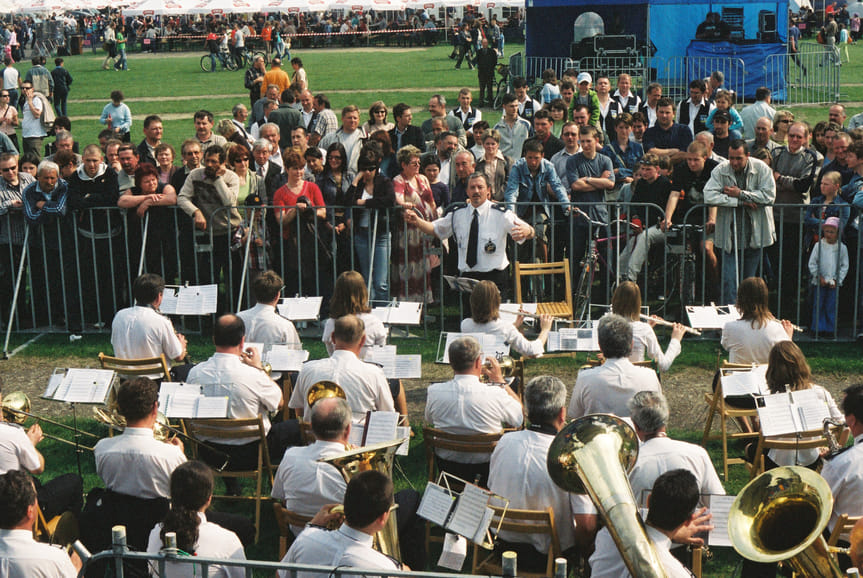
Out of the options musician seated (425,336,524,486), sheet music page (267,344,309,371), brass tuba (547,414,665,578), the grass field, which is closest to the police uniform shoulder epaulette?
the grass field

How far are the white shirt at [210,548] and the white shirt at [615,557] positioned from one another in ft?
5.72

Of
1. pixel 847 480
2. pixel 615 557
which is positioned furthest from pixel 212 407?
pixel 847 480

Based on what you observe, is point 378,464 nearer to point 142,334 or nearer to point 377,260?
point 142,334

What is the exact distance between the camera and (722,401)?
25.9 ft

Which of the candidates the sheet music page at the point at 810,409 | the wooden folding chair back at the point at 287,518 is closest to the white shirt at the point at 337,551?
the wooden folding chair back at the point at 287,518

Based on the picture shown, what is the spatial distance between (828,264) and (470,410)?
5296 millimetres

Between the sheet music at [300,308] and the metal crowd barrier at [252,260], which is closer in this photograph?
the sheet music at [300,308]

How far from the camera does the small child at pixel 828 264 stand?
10.8 meters

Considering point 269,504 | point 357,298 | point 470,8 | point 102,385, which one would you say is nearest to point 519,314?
point 357,298

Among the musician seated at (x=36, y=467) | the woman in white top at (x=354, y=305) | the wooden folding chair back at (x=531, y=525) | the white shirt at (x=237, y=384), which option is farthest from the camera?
the woman in white top at (x=354, y=305)

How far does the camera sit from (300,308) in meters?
9.41

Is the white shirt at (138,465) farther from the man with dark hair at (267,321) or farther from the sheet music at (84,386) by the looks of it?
the man with dark hair at (267,321)

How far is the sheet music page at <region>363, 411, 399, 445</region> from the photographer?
6643 millimetres

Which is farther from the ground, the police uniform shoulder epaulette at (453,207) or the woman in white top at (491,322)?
the police uniform shoulder epaulette at (453,207)
